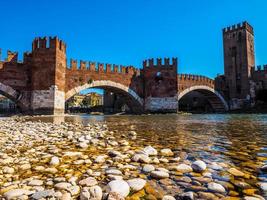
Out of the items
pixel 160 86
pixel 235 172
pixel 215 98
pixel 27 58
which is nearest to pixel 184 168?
pixel 235 172

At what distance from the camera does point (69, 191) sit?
1707 mm

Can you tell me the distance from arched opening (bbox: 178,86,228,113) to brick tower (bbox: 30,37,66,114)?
2233 centimetres

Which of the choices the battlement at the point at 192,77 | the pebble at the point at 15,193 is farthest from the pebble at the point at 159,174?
the battlement at the point at 192,77

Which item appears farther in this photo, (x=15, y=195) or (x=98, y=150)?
(x=98, y=150)

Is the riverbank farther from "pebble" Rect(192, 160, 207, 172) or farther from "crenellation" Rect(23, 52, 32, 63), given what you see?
"crenellation" Rect(23, 52, 32, 63)

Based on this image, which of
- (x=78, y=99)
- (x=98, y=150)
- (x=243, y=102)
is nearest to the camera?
(x=98, y=150)

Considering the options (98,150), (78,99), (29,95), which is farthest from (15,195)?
(78,99)

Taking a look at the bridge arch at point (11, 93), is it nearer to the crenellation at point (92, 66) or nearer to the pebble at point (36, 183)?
the crenellation at point (92, 66)

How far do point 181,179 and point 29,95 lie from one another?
19.1 m

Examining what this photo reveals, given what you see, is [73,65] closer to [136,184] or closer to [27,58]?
[27,58]

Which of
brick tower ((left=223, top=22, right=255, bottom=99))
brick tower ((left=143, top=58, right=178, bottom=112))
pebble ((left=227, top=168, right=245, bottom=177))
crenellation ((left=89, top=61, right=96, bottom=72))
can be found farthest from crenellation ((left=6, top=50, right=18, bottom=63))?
brick tower ((left=223, top=22, right=255, bottom=99))

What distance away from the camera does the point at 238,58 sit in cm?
4212

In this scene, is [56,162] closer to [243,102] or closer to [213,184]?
[213,184]

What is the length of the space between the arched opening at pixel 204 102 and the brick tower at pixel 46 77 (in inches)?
879
